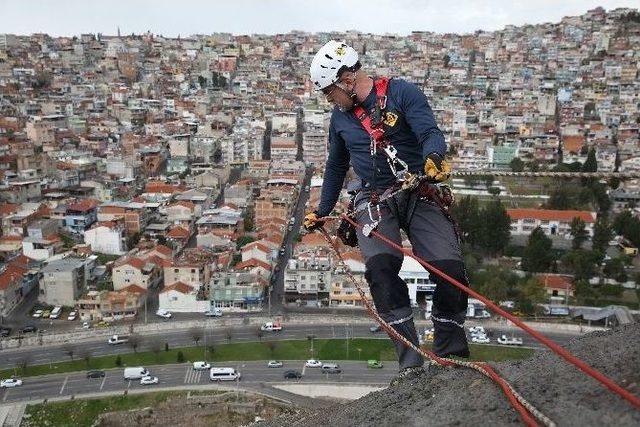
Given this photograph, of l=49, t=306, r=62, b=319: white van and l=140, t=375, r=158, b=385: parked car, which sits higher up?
l=49, t=306, r=62, b=319: white van

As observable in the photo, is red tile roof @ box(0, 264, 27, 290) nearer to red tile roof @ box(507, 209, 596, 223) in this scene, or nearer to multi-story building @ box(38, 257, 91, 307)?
multi-story building @ box(38, 257, 91, 307)

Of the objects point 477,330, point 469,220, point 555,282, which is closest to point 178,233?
point 469,220

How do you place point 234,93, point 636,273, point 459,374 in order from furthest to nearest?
point 234,93, point 636,273, point 459,374

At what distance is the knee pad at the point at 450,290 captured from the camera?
274 cm

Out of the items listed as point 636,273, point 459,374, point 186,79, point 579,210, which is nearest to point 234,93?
point 186,79

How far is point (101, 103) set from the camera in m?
43.2

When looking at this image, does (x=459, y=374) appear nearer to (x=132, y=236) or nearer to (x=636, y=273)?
(x=636, y=273)

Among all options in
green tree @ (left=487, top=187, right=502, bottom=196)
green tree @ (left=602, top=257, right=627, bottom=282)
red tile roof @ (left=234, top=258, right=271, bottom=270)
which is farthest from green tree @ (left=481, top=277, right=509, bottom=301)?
green tree @ (left=487, top=187, right=502, bottom=196)

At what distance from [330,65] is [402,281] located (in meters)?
1.00

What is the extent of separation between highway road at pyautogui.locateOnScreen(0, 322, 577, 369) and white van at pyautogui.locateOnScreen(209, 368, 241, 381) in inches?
56.5

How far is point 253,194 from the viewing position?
26.9 metres

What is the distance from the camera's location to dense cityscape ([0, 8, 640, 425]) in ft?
57.8

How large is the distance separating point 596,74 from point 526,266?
120ft

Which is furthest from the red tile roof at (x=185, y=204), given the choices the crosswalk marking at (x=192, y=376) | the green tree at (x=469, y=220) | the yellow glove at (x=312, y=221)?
the yellow glove at (x=312, y=221)
